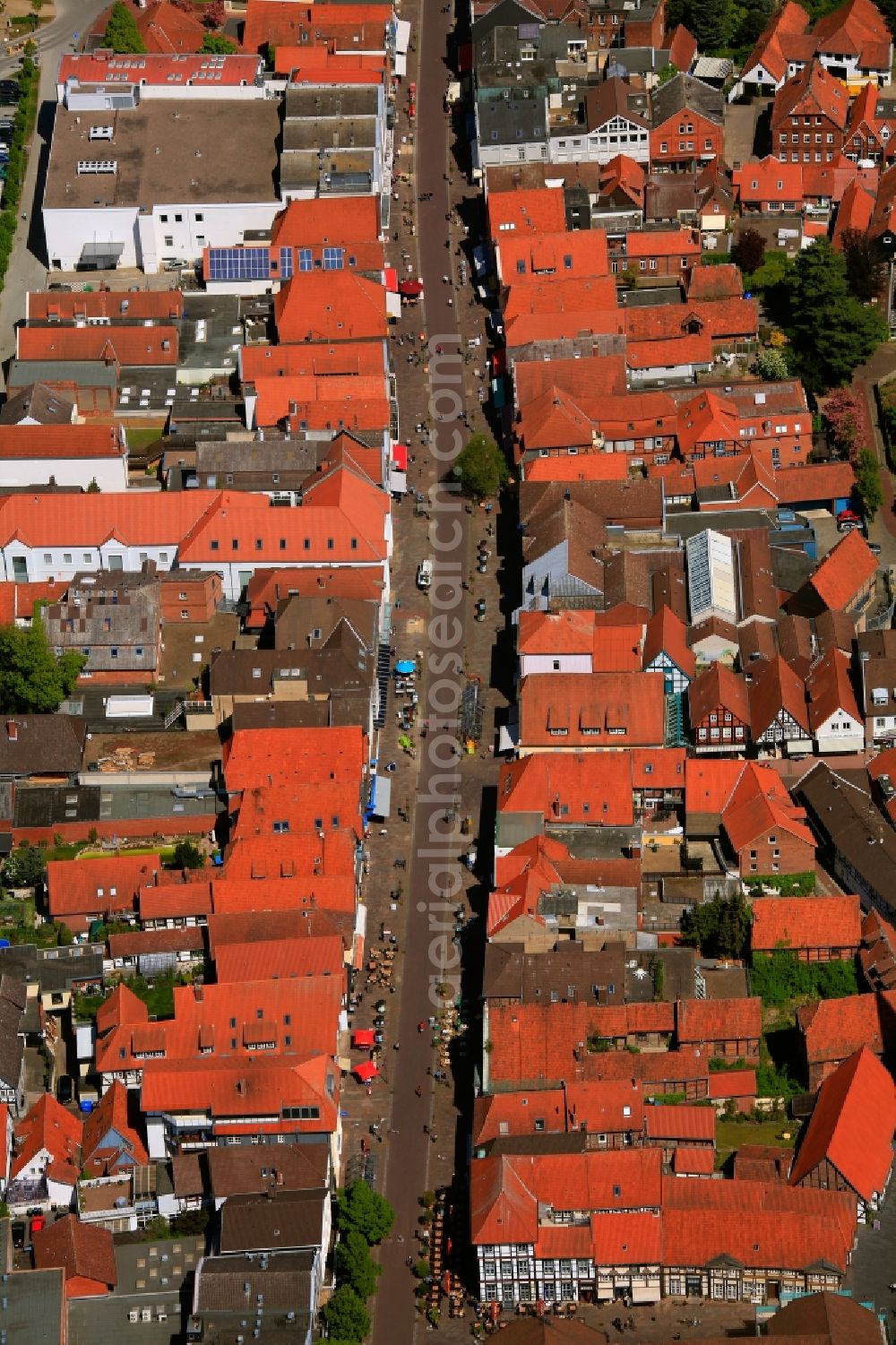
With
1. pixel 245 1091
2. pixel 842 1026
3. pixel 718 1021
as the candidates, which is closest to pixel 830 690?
pixel 842 1026

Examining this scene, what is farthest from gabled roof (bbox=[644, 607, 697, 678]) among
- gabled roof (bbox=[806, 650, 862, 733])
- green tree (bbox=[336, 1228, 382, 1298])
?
green tree (bbox=[336, 1228, 382, 1298])

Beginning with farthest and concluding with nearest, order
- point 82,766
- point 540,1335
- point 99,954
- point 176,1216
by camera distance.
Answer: point 82,766
point 99,954
point 176,1216
point 540,1335

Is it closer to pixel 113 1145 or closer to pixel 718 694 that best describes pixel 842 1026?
pixel 718 694

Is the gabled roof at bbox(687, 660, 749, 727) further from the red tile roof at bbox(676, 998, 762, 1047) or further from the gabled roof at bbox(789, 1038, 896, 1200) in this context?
the gabled roof at bbox(789, 1038, 896, 1200)

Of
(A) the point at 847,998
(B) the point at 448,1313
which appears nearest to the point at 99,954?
(B) the point at 448,1313

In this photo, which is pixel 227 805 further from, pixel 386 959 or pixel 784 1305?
pixel 784 1305

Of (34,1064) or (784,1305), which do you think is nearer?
(784,1305)
